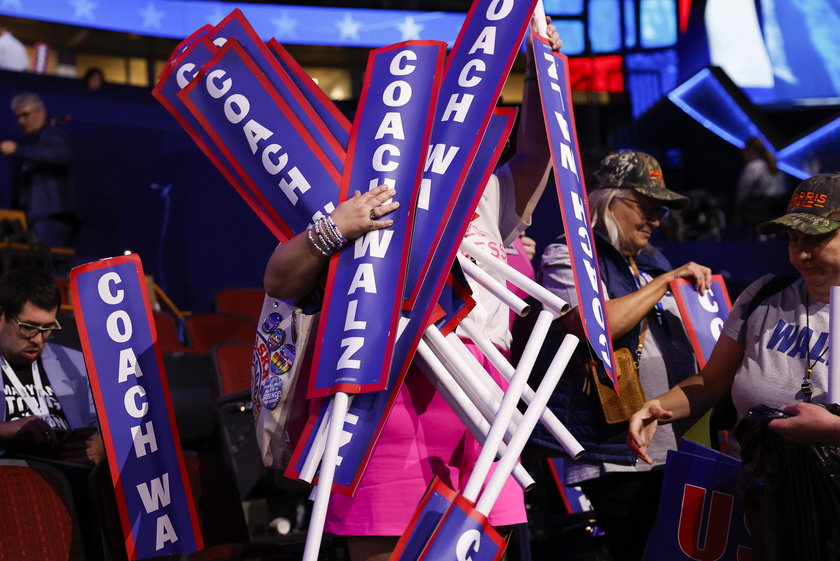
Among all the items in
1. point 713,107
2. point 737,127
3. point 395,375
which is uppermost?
point 713,107

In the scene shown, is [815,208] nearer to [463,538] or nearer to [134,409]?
A: [463,538]

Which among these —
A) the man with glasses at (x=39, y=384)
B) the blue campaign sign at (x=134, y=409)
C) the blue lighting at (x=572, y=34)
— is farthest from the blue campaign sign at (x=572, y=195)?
the blue lighting at (x=572, y=34)

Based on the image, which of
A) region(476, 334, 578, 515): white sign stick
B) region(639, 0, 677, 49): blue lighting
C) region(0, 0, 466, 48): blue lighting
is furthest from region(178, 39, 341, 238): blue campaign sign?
region(639, 0, 677, 49): blue lighting

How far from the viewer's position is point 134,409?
6.97 feet

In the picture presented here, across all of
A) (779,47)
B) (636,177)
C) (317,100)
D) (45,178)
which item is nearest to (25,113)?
(45,178)

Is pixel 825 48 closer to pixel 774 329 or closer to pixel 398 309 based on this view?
pixel 774 329

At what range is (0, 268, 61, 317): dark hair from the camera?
2.80 meters

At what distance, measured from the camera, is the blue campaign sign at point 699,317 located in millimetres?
2484

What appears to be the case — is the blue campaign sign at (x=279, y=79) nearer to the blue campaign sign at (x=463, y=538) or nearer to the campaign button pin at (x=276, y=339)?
the campaign button pin at (x=276, y=339)

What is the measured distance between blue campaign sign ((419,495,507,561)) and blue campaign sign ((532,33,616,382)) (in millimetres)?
370

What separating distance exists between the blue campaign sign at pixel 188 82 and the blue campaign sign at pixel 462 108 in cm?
30

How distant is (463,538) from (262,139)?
79 centimetres

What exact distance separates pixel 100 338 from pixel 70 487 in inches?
15.2

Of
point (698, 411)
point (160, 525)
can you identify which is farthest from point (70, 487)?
point (698, 411)
